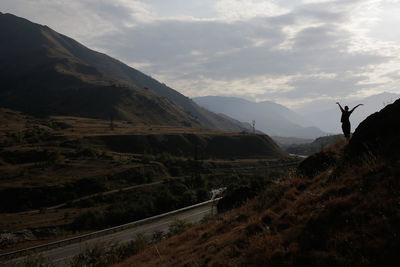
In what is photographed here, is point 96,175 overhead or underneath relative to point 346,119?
underneath

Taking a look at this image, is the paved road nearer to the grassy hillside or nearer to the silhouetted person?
the grassy hillside

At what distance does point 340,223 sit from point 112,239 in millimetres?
16484

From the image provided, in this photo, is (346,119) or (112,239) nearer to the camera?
(346,119)

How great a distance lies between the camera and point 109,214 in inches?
1297

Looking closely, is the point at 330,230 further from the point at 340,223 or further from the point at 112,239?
the point at 112,239

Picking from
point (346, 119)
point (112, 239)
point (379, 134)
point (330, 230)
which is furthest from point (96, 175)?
point (330, 230)

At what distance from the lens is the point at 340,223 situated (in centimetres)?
499

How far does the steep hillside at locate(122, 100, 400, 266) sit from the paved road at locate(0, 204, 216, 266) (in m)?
11.2

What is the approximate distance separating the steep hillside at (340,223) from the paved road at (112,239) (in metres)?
11.2

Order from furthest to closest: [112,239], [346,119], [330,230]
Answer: [112,239] < [346,119] < [330,230]

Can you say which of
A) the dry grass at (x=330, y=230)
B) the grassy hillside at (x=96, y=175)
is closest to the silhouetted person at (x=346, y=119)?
the dry grass at (x=330, y=230)

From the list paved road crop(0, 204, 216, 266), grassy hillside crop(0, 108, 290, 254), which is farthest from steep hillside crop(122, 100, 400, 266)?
paved road crop(0, 204, 216, 266)

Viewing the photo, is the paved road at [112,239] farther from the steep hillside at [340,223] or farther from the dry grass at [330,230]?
the steep hillside at [340,223]

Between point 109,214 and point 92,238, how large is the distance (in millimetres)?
11551
